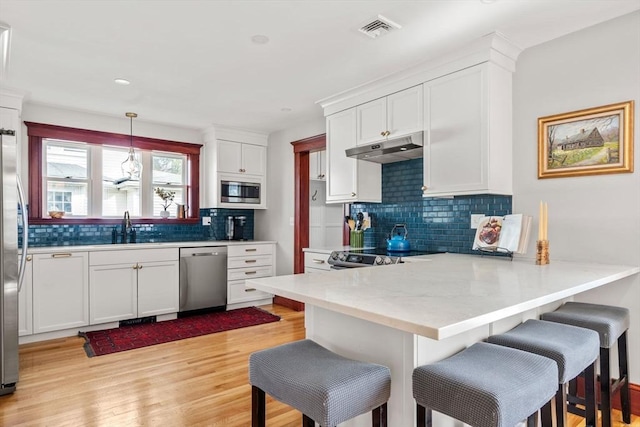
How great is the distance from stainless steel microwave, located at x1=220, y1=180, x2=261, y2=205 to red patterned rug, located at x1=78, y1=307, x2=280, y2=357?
57.3 inches

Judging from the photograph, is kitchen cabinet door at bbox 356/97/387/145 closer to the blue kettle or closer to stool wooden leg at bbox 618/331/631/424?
the blue kettle

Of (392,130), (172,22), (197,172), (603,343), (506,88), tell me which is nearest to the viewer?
(603,343)

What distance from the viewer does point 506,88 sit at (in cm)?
277

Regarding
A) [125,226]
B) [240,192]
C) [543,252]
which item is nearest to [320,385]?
[543,252]

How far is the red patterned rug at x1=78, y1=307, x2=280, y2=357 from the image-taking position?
11.5 ft

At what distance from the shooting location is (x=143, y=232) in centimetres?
472

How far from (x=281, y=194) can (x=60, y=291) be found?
270 cm

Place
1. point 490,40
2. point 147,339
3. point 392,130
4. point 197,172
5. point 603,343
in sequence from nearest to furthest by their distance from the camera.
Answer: point 603,343, point 490,40, point 392,130, point 147,339, point 197,172

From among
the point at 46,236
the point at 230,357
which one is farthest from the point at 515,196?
the point at 46,236

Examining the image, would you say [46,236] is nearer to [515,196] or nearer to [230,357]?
[230,357]

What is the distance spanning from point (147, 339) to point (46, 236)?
164 centimetres

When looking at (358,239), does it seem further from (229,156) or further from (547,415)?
(547,415)

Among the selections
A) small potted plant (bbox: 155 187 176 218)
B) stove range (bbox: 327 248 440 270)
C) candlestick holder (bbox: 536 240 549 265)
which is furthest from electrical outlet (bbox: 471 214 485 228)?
small potted plant (bbox: 155 187 176 218)

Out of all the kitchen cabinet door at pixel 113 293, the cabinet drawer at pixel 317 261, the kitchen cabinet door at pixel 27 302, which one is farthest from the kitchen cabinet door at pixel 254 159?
the kitchen cabinet door at pixel 27 302
